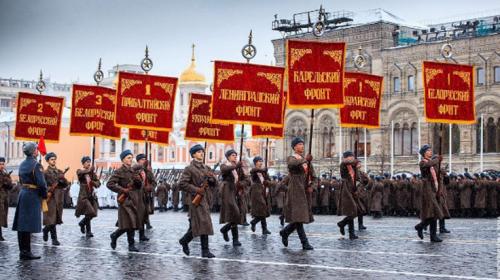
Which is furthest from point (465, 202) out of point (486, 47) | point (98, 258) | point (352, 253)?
point (486, 47)

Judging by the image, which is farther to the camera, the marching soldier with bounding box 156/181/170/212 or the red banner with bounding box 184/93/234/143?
the marching soldier with bounding box 156/181/170/212

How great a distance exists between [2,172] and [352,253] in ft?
22.7

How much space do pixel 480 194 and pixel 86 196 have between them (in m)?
12.9

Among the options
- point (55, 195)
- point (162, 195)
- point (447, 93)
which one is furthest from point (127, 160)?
point (162, 195)

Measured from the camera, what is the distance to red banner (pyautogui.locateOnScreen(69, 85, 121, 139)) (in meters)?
21.6

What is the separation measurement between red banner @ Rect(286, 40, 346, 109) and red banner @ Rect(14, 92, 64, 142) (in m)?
8.80

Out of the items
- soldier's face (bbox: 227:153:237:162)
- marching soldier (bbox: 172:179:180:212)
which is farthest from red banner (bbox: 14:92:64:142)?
marching soldier (bbox: 172:179:180:212)

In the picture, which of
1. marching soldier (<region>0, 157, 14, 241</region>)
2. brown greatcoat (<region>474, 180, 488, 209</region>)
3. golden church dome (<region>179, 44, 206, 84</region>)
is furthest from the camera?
golden church dome (<region>179, 44, 206, 84</region>)

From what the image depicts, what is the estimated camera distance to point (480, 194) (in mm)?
25109

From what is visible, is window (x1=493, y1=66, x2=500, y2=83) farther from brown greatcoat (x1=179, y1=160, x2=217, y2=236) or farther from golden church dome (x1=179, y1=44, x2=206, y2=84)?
brown greatcoat (x1=179, y1=160, x2=217, y2=236)

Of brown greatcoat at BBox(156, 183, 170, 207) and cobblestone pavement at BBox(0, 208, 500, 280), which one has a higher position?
brown greatcoat at BBox(156, 183, 170, 207)

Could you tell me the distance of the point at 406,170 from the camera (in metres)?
50.0

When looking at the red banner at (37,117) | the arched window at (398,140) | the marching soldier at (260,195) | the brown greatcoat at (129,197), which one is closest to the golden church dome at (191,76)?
the arched window at (398,140)

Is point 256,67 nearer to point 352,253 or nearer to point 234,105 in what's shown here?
point 234,105
